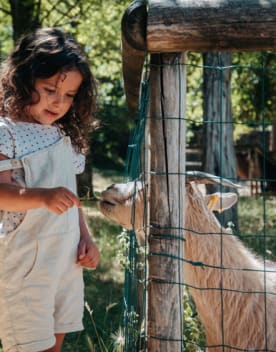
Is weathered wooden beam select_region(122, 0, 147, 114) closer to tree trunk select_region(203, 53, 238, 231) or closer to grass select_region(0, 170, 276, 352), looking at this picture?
grass select_region(0, 170, 276, 352)

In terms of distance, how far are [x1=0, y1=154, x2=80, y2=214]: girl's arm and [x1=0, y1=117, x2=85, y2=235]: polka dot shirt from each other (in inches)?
5.8

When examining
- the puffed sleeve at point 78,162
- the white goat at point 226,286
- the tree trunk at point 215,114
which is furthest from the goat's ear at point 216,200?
the tree trunk at point 215,114

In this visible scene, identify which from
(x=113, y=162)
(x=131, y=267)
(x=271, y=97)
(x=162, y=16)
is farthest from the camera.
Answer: (x=113, y=162)

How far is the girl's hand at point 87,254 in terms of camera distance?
278 centimetres

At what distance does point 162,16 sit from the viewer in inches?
99.2

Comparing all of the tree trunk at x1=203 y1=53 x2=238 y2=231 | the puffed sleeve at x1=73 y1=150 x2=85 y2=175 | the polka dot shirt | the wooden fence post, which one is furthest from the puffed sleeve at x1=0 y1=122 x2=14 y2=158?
the tree trunk at x1=203 y1=53 x2=238 y2=231

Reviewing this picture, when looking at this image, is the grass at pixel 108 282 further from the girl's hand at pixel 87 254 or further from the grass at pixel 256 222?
the girl's hand at pixel 87 254

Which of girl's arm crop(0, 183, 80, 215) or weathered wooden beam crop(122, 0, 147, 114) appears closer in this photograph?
girl's arm crop(0, 183, 80, 215)

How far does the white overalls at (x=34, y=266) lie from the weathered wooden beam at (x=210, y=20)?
2.43 feet

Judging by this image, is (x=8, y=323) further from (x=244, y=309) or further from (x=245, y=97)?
(x=245, y=97)

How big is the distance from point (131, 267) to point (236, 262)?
740 mm

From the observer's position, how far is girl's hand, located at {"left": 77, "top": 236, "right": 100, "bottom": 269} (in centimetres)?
278

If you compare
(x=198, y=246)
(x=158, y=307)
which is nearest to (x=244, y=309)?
(x=198, y=246)

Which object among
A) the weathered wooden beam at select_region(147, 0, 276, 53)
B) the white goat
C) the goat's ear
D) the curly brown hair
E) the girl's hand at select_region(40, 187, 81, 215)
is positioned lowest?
the white goat
